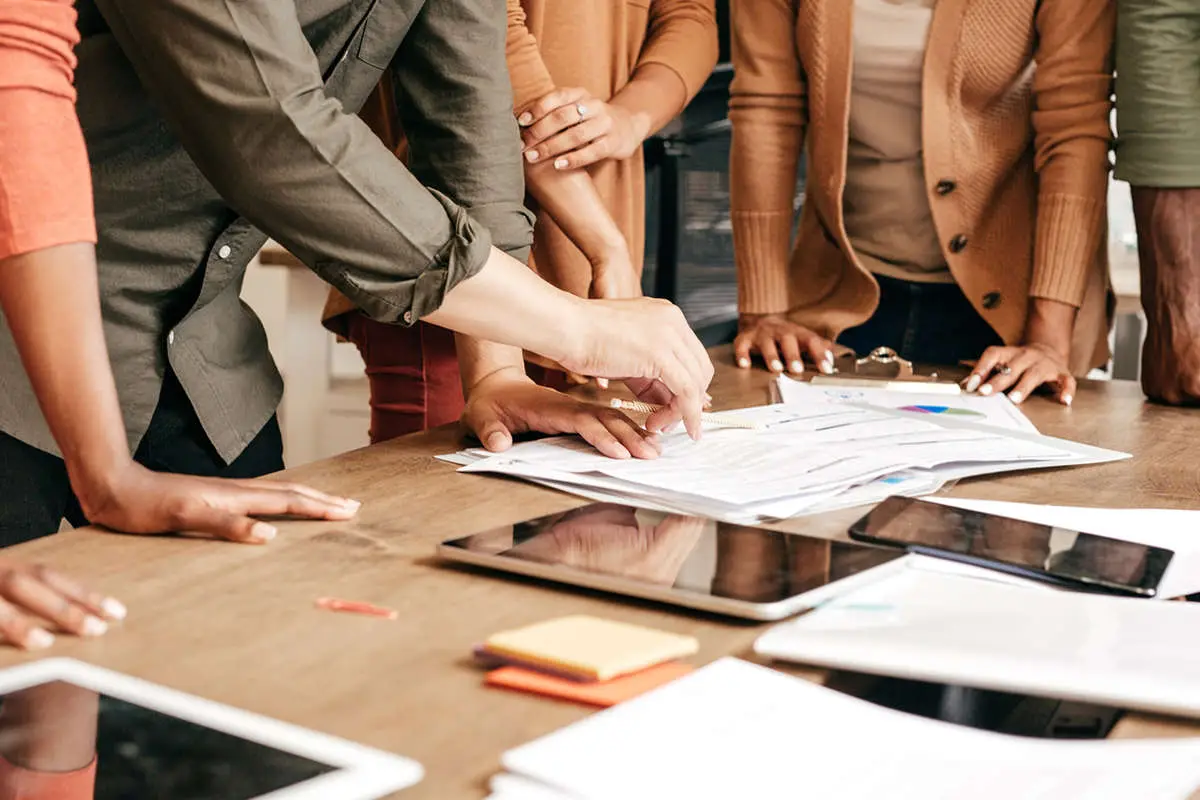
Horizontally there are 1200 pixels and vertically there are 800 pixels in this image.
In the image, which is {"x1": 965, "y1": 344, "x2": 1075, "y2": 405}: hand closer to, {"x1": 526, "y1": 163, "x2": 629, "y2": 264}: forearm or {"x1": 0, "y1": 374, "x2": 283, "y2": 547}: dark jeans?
{"x1": 526, "y1": 163, "x2": 629, "y2": 264}: forearm

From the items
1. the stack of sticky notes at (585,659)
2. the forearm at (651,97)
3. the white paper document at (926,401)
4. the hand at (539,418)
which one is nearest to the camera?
the stack of sticky notes at (585,659)

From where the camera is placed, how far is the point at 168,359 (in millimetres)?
1233

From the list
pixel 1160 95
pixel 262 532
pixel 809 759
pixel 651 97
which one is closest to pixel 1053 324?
pixel 1160 95

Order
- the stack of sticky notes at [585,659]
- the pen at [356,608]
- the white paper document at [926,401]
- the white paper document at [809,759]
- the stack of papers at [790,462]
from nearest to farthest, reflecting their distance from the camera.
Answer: the white paper document at [809,759], the stack of sticky notes at [585,659], the pen at [356,608], the stack of papers at [790,462], the white paper document at [926,401]

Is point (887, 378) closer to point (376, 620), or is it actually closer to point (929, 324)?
point (929, 324)

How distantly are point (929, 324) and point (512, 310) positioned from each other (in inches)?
41.4

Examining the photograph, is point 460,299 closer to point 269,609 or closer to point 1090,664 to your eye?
point 269,609

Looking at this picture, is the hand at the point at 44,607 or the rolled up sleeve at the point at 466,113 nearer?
the hand at the point at 44,607

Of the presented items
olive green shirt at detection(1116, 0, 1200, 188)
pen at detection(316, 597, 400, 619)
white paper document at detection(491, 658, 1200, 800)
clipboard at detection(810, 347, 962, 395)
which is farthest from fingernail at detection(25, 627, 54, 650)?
olive green shirt at detection(1116, 0, 1200, 188)

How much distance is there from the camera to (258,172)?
0.90m

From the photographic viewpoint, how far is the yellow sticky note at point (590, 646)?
1.93 ft

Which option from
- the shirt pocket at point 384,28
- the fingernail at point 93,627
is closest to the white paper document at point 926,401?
the shirt pocket at point 384,28

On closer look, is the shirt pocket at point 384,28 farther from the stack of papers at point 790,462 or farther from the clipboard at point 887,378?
the clipboard at point 887,378

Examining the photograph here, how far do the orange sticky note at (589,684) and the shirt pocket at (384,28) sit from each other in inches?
29.2
